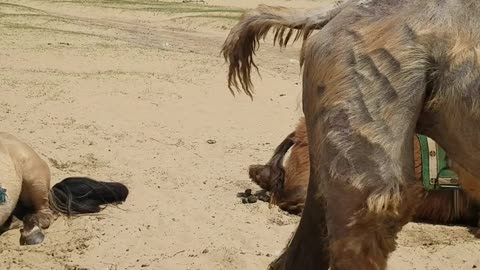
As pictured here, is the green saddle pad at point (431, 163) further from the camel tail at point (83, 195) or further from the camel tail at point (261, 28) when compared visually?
the camel tail at point (83, 195)

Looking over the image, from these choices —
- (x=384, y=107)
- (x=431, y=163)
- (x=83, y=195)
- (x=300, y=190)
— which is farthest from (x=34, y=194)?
(x=384, y=107)

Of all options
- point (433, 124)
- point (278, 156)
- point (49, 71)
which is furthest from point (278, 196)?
point (49, 71)

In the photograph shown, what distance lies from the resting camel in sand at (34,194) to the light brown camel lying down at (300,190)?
1224mm

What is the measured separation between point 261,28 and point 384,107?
91 cm

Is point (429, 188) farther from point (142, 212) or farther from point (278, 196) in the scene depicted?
point (142, 212)

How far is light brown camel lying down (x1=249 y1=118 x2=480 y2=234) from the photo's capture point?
5969mm

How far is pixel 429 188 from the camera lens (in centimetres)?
570

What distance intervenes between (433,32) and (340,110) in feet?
1.57

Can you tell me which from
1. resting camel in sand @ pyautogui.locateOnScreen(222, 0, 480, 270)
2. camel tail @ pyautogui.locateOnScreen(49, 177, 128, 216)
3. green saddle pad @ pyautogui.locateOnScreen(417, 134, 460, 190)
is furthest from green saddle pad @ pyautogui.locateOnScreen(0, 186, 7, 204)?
resting camel in sand @ pyautogui.locateOnScreen(222, 0, 480, 270)

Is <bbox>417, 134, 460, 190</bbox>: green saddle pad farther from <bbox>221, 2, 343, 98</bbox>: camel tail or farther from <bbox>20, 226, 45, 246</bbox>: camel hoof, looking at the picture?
<bbox>20, 226, 45, 246</bbox>: camel hoof

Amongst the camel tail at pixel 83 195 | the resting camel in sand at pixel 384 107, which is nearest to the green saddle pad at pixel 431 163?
the resting camel in sand at pixel 384 107

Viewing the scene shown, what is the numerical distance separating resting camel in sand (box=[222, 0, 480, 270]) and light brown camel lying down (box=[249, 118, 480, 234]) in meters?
2.36

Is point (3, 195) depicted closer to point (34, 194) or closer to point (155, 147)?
point (34, 194)

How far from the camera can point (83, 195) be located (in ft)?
20.7
